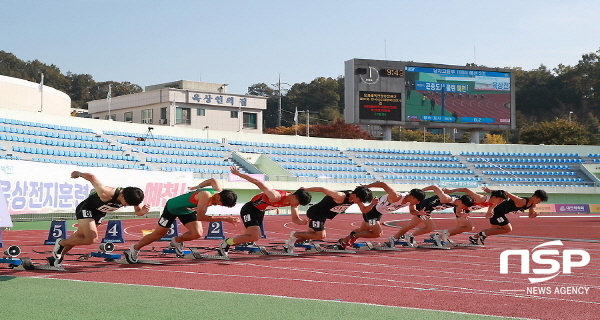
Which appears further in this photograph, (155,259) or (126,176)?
(126,176)

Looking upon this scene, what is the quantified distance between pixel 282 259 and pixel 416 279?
3.66 metres

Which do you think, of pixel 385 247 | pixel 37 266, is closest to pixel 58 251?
pixel 37 266

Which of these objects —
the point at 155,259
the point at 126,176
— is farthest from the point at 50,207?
the point at 155,259

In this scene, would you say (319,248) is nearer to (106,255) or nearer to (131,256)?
(131,256)

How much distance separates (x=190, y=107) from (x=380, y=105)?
2274cm

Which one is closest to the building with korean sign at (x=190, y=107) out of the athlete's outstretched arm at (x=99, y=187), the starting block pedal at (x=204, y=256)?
the starting block pedal at (x=204, y=256)

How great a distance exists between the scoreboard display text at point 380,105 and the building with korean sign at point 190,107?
17564 mm

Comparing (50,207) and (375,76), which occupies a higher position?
(375,76)

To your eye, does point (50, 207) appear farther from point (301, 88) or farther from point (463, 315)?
point (301, 88)

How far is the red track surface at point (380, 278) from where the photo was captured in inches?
334

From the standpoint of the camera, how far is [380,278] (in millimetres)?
10984

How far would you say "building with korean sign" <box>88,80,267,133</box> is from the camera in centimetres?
6053

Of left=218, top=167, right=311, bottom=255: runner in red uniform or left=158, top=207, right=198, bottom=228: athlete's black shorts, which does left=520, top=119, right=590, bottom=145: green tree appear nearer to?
left=218, top=167, right=311, bottom=255: runner in red uniform

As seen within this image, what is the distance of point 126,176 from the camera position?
29.4 m
